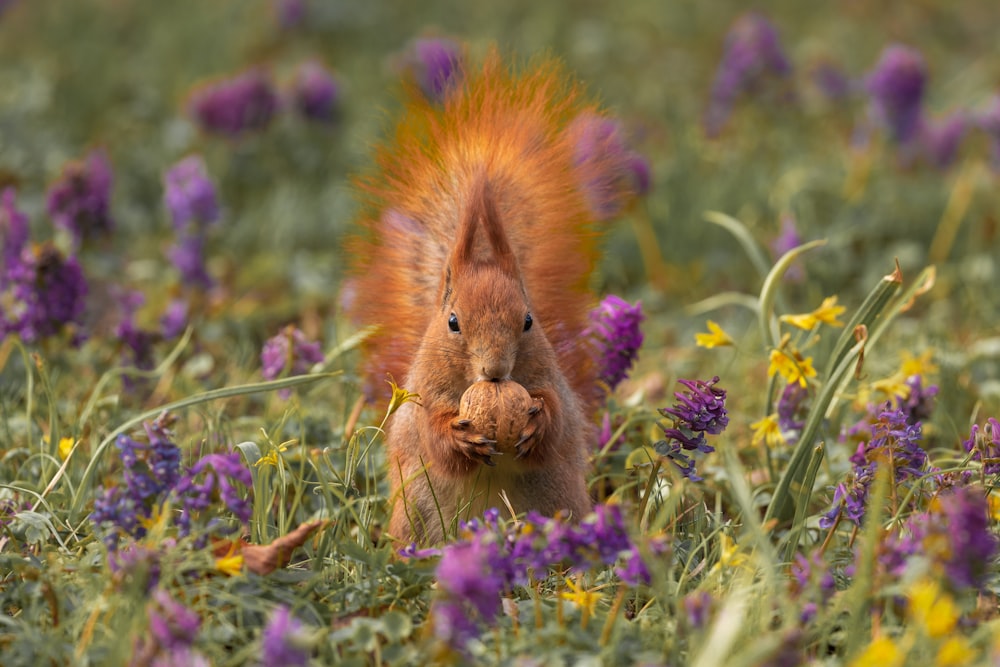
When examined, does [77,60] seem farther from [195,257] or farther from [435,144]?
[435,144]

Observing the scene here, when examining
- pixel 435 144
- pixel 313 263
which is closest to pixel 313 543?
pixel 435 144

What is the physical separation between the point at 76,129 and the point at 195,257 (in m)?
2.06

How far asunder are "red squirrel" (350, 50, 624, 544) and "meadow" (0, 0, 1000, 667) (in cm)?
12

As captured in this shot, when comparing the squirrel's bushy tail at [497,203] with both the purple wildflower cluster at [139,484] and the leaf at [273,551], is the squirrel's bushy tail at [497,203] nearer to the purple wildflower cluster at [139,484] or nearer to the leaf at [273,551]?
the leaf at [273,551]

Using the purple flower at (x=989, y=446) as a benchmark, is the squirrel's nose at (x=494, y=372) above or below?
above

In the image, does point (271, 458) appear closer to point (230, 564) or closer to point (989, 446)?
point (230, 564)

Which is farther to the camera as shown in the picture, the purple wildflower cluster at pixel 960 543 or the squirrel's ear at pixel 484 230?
the squirrel's ear at pixel 484 230

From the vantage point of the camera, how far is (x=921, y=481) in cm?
218

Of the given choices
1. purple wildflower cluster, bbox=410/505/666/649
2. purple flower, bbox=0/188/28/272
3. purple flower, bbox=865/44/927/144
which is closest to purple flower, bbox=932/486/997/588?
purple wildflower cluster, bbox=410/505/666/649

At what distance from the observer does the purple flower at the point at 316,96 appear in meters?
5.05

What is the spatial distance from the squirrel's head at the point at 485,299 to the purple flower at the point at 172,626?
731 mm

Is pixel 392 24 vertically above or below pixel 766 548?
above

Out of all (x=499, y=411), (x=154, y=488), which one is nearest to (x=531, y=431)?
(x=499, y=411)

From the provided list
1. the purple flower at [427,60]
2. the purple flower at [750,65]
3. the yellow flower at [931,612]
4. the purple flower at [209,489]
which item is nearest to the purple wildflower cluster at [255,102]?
the purple flower at [427,60]
